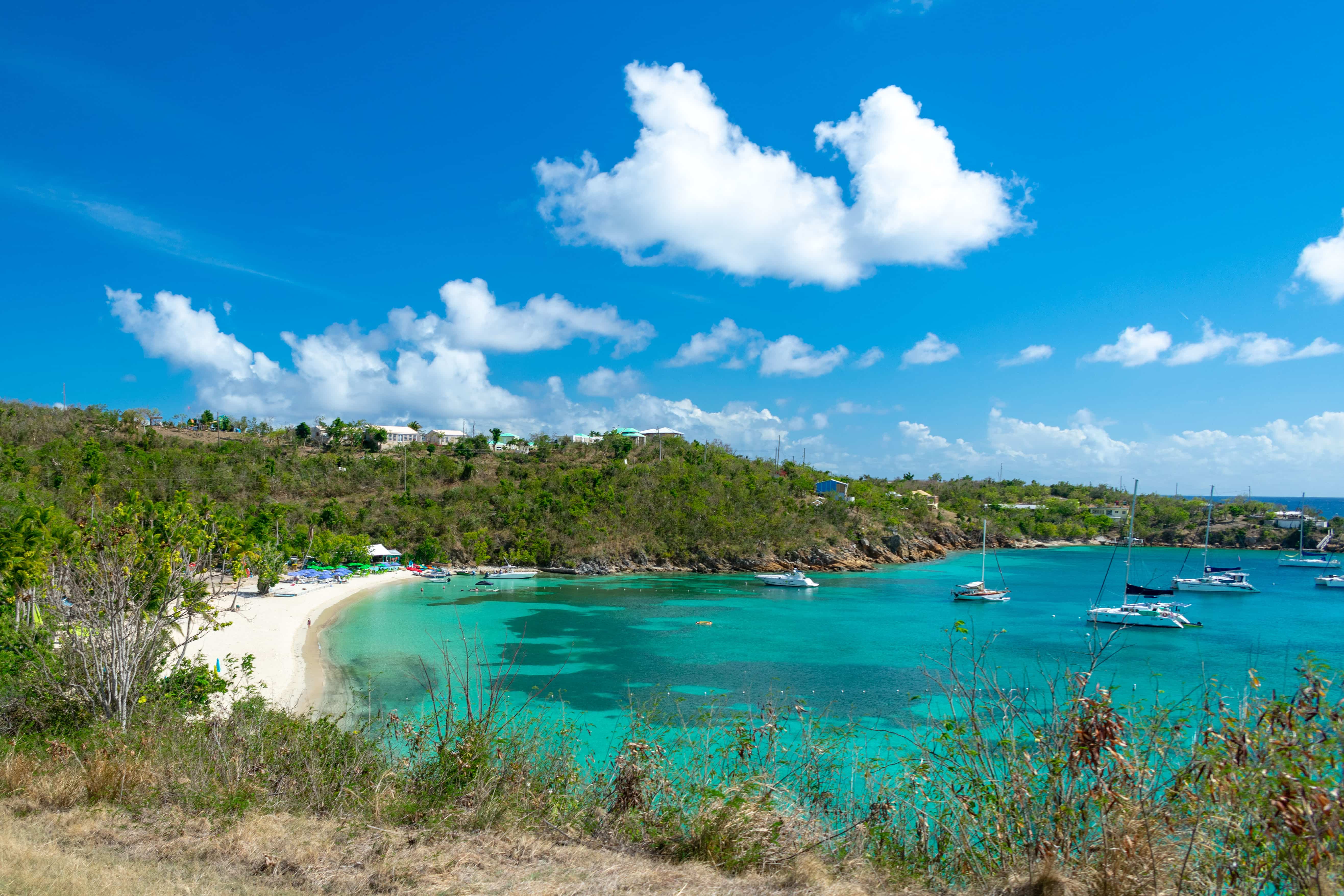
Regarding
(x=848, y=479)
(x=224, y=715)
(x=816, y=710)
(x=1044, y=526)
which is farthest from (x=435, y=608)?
(x=1044, y=526)

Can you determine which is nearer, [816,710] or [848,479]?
[816,710]

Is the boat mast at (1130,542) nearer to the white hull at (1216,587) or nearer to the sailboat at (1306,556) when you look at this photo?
the white hull at (1216,587)

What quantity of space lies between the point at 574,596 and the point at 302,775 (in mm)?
35916

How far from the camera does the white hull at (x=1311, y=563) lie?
67.6 metres

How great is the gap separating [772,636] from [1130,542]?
18401mm

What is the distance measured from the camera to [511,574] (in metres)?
48.0

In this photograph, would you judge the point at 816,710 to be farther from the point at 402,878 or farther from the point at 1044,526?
the point at 1044,526

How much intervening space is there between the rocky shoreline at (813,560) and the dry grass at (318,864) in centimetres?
4712

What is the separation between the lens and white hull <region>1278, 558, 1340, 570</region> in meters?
67.6

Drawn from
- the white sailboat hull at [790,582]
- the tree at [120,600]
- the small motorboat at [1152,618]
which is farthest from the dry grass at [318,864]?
the white sailboat hull at [790,582]

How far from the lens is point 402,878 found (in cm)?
447

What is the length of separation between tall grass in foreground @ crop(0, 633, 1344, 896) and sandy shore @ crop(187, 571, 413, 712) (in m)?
9.42

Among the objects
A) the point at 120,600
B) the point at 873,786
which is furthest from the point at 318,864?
the point at 120,600

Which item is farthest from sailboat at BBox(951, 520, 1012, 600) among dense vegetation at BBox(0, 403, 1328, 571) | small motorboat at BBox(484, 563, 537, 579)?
small motorboat at BBox(484, 563, 537, 579)
